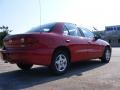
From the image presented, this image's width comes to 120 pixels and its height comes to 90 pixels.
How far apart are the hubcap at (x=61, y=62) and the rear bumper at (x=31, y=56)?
409mm

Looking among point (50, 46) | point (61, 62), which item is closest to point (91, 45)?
point (61, 62)

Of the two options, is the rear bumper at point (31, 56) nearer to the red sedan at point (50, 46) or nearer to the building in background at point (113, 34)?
the red sedan at point (50, 46)

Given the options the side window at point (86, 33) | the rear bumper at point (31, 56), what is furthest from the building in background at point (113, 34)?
the rear bumper at point (31, 56)

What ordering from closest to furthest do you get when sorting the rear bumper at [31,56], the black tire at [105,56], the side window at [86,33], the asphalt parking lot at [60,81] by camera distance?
the asphalt parking lot at [60,81] → the rear bumper at [31,56] → the side window at [86,33] → the black tire at [105,56]

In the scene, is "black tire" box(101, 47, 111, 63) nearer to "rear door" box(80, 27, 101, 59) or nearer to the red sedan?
"rear door" box(80, 27, 101, 59)

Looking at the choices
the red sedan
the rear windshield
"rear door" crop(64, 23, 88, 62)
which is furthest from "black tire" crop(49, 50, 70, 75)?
the rear windshield

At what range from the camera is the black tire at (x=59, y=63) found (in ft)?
25.4

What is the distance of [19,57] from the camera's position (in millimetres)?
7395

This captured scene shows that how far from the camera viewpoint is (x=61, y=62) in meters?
8.04

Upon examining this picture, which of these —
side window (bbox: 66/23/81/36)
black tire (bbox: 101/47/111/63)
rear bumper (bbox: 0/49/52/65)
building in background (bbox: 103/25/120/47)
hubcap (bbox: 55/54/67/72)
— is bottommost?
building in background (bbox: 103/25/120/47)

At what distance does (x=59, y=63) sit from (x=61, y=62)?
10 cm

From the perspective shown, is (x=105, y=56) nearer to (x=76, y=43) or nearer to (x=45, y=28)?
(x=76, y=43)

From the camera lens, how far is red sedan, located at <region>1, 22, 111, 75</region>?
7.36 m

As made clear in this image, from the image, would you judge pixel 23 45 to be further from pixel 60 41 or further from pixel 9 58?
pixel 60 41
